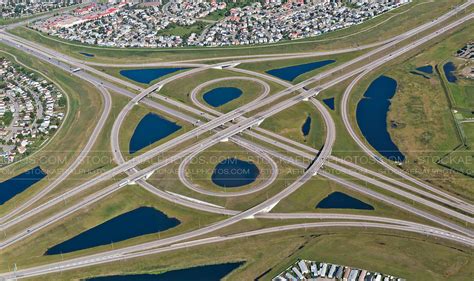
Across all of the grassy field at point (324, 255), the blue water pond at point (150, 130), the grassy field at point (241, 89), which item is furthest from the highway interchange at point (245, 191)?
the blue water pond at point (150, 130)

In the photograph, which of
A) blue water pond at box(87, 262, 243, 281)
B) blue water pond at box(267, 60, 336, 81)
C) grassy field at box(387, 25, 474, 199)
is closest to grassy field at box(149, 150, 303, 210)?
blue water pond at box(87, 262, 243, 281)

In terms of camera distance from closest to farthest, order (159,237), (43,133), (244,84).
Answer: (159,237) → (43,133) → (244,84)

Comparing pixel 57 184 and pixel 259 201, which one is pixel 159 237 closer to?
pixel 259 201

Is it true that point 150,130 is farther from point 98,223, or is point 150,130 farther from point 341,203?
point 341,203

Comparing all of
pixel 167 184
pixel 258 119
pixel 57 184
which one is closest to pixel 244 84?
pixel 258 119

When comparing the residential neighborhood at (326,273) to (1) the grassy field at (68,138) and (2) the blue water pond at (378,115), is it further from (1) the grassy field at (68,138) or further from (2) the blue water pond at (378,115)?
(1) the grassy field at (68,138)

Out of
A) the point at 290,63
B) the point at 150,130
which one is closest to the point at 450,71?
the point at 290,63
